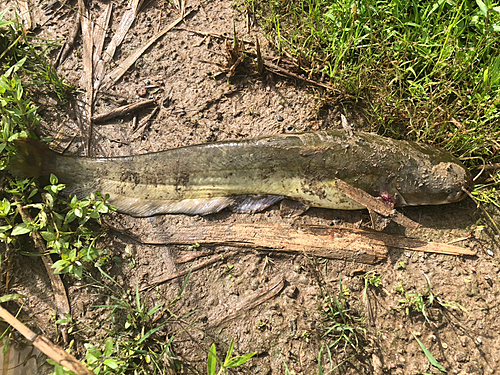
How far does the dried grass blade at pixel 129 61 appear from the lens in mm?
3740

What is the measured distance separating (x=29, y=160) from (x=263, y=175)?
214cm

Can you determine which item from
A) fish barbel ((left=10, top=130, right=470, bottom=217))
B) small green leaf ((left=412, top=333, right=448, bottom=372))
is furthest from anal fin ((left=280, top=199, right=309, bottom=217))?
small green leaf ((left=412, top=333, right=448, bottom=372))

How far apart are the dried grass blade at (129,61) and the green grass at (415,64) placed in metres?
1.29

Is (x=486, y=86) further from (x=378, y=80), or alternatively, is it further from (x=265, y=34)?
(x=265, y=34)

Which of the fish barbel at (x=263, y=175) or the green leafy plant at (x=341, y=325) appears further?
the fish barbel at (x=263, y=175)

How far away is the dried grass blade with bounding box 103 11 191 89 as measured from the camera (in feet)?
12.3

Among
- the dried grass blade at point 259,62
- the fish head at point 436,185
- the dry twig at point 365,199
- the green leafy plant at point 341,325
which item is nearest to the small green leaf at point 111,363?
the green leafy plant at point 341,325

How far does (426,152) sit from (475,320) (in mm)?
1589

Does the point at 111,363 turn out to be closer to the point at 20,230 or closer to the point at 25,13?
the point at 20,230

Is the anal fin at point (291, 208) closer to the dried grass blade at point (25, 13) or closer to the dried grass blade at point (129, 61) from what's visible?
the dried grass blade at point (129, 61)

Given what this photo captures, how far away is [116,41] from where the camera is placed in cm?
387

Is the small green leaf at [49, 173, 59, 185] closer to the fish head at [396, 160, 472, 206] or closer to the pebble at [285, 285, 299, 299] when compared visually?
the pebble at [285, 285, 299, 299]

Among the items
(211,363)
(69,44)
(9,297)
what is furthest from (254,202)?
(69,44)

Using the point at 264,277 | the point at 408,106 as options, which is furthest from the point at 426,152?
the point at 264,277
